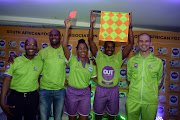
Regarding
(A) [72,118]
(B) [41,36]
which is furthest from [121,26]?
(B) [41,36]

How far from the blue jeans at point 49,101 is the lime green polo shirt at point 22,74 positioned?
24 centimetres

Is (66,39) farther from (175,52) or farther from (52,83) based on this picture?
(175,52)

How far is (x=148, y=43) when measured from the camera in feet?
7.65

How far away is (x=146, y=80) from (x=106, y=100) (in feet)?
2.69

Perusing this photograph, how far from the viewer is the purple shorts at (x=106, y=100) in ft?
8.64

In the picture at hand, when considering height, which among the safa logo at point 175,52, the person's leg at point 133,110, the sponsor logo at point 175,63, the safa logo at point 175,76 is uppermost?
the safa logo at point 175,52

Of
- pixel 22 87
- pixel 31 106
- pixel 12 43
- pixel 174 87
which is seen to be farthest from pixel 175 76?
pixel 12 43

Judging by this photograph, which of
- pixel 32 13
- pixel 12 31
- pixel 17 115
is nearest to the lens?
pixel 17 115

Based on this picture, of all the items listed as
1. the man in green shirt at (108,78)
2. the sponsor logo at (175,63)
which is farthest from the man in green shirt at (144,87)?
the sponsor logo at (175,63)

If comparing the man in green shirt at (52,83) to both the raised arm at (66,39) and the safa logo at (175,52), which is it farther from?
the safa logo at (175,52)

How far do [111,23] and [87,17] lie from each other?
75cm

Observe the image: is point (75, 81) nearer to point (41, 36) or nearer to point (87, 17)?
point (87, 17)

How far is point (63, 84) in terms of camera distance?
244cm

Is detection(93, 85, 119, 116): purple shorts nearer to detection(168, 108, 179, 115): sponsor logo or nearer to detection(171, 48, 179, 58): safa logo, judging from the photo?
detection(168, 108, 179, 115): sponsor logo
